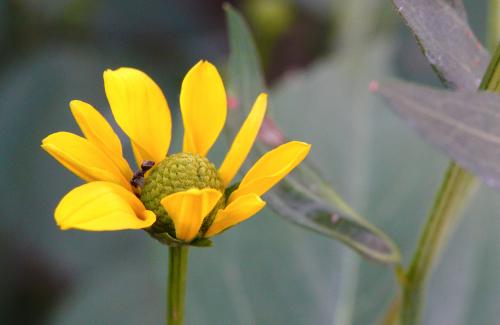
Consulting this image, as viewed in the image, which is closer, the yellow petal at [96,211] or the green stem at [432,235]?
the yellow petal at [96,211]

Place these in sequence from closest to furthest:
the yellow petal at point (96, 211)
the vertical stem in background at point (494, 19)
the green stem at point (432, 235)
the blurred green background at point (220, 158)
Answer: the yellow petal at point (96, 211) → the green stem at point (432, 235) → the vertical stem in background at point (494, 19) → the blurred green background at point (220, 158)

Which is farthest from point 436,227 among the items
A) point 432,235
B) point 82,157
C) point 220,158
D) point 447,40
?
point 220,158

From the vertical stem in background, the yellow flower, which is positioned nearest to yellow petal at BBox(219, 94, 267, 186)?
the yellow flower

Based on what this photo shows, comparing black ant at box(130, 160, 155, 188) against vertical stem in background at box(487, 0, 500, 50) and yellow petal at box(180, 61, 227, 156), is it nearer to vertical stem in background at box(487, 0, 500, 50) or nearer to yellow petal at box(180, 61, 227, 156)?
yellow petal at box(180, 61, 227, 156)

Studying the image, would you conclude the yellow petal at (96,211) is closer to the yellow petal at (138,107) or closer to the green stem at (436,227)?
the yellow petal at (138,107)

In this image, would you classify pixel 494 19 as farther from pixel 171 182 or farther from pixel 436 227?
pixel 171 182

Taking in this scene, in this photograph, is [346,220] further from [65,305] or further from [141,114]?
[65,305]

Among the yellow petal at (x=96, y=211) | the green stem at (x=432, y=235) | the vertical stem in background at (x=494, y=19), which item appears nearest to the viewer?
the yellow petal at (x=96, y=211)

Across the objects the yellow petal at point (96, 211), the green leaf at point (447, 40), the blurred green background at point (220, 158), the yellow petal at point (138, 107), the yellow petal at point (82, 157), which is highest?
the green leaf at point (447, 40)

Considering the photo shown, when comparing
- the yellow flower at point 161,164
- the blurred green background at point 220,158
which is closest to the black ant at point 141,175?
the yellow flower at point 161,164
